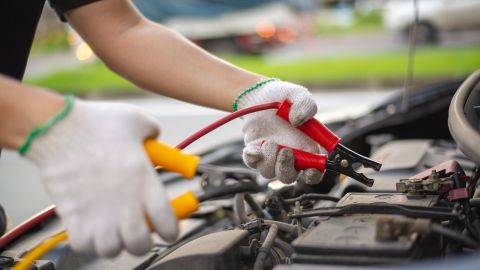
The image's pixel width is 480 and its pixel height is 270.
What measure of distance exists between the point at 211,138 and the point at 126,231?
18.7 ft

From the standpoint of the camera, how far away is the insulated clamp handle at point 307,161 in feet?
5.30

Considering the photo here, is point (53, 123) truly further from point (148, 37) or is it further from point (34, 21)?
point (34, 21)

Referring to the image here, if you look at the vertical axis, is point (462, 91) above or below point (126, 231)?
above

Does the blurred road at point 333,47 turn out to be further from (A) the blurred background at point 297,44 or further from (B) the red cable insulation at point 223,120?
(B) the red cable insulation at point 223,120

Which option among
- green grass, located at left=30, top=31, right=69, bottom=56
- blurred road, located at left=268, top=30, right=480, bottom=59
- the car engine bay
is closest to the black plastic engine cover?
the car engine bay

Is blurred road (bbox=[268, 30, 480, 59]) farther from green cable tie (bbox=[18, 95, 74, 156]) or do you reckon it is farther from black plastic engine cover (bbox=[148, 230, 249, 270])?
green cable tie (bbox=[18, 95, 74, 156])

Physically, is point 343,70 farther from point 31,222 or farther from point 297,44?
point 31,222

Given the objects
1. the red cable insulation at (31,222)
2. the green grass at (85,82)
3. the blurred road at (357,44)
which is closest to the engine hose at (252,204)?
the red cable insulation at (31,222)

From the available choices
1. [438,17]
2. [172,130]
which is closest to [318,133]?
[172,130]

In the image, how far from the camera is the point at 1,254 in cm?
180

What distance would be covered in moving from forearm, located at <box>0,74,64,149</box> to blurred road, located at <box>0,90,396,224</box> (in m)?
1.35

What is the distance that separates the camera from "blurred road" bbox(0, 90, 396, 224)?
141 inches

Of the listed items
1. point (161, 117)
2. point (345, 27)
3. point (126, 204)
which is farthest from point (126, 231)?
point (345, 27)

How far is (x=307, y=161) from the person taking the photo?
162 cm
